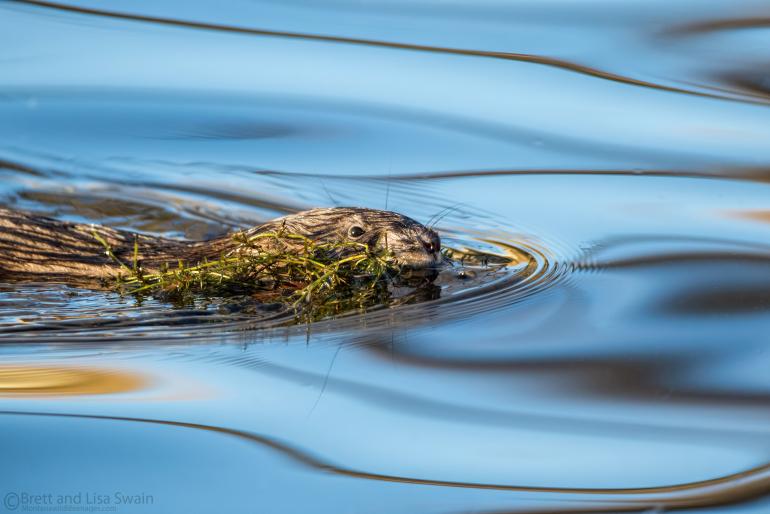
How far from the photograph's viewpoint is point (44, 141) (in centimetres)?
995

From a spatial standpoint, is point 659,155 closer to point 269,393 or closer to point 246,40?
point 246,40

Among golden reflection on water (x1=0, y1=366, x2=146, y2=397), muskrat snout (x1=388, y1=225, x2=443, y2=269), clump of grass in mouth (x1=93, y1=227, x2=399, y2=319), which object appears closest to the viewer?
golden reflection on water (x1=0, y1=366, x2=146, y2=397)

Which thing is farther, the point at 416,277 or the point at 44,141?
the point at 44,141

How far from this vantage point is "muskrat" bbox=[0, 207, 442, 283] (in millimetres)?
6938

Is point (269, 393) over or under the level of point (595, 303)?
under

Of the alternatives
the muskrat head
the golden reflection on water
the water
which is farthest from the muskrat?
the golden reflection on water

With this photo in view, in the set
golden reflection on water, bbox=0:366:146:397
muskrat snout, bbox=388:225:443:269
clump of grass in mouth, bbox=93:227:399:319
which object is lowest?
golden reflection on water, bbox=0:366:146:397

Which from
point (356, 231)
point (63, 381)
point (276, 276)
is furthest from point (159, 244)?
point (63, 381)

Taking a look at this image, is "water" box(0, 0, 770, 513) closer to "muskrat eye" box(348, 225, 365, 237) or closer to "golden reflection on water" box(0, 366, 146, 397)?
"golden reflection on water" box(0, 366, 146, 397)

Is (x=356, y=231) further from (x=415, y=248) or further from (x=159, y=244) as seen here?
→ (x=159, y=244)

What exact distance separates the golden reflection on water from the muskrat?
1774mm

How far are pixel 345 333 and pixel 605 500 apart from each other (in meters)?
1.85

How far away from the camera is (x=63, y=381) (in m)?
5.08

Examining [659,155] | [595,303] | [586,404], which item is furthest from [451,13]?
[586,404]
